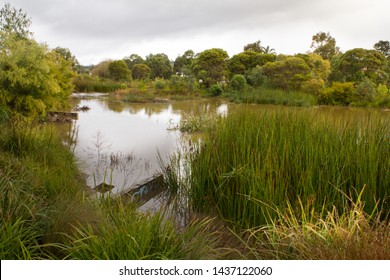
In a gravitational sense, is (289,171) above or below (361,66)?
below

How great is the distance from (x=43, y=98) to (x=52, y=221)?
5.78 metres

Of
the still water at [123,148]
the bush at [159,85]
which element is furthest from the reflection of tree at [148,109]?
the bush at [159,85]

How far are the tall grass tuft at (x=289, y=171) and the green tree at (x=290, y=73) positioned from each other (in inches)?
575

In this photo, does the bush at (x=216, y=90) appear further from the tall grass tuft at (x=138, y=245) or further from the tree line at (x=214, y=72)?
the tall grass tuft at (x=138, y=245)

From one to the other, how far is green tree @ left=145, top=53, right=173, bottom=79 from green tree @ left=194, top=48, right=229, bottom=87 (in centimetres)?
996

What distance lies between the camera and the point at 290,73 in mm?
17031

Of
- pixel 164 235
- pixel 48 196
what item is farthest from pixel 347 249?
pixel 48 196

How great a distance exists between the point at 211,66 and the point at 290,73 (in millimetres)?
6287

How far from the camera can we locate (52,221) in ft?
5.81

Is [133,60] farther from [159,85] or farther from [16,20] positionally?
[16,20]

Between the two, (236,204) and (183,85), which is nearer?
(236,204)

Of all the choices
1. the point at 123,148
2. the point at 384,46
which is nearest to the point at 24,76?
the point at 123,148

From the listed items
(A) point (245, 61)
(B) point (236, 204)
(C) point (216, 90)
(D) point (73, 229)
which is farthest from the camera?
(A) point (245, 61)
